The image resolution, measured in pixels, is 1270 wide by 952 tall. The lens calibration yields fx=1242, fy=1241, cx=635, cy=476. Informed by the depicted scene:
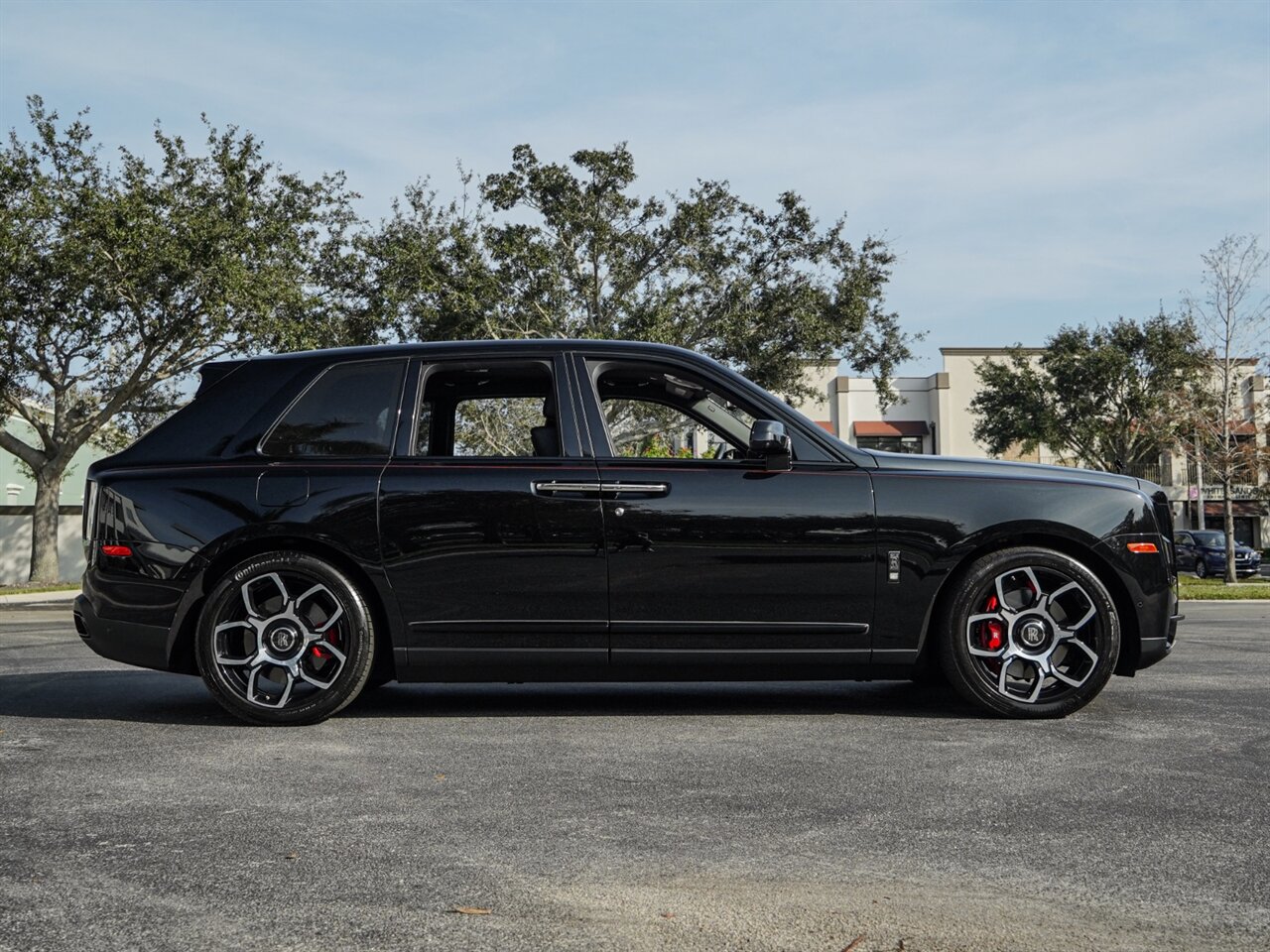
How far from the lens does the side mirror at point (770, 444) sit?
5328 millimetres

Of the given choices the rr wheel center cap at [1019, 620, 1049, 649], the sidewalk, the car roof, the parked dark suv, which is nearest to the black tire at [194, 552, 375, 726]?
the car roof

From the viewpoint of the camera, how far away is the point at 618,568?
5.37 meters

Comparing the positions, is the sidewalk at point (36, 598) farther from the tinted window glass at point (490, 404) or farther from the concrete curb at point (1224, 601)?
the concrete curb at point (1224, 601)

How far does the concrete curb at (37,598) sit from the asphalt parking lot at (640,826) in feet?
49.6

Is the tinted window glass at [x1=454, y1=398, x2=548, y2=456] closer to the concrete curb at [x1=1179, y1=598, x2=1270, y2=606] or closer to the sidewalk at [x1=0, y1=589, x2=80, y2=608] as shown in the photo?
the concrete curb at [x1=1179, y1=598, x2=1270, y2=606]

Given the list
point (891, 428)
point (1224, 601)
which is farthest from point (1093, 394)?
point (1224, 601)

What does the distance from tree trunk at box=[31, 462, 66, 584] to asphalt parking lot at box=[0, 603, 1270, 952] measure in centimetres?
2449

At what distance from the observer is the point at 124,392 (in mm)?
26891

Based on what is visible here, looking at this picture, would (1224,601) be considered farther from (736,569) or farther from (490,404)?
(490,404)

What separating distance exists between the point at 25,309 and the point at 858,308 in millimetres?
18076

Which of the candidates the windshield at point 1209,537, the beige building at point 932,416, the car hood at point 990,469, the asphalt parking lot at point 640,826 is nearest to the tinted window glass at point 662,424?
the car hood at point 990,469

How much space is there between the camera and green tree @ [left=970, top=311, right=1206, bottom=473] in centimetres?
4769

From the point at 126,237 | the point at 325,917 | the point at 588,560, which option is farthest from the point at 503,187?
the point at 325,917

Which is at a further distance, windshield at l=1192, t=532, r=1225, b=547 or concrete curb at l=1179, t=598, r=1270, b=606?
windshield at l=1192, t=532, r=1225, b=547
